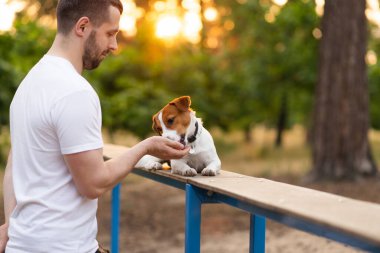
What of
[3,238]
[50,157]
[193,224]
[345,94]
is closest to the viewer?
[50,157]

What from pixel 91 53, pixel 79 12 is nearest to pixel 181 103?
pixel 91 53

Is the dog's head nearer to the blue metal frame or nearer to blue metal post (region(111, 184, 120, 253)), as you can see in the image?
the blue metal frame

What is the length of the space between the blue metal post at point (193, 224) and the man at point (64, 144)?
29.3 inches

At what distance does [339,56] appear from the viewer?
1025cm

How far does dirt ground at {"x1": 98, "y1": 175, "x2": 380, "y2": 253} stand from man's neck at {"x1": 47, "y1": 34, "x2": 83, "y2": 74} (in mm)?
4497

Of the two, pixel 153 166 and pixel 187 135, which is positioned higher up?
pixel 187 135

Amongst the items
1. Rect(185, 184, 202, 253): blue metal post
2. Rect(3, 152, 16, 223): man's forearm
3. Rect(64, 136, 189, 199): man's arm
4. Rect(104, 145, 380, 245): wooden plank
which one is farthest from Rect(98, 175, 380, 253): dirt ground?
Rect(64, 136, 189, 199): man's arm

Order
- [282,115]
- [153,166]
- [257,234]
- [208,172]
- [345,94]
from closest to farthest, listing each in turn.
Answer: [257,234]
[208,172]
[153,166]
[345,94]
[282,115]

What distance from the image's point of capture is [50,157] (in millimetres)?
2291

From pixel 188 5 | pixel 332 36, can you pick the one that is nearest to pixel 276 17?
pixel 332 36

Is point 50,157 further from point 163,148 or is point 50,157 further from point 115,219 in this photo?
point 115,219

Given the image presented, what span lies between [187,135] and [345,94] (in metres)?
7.37

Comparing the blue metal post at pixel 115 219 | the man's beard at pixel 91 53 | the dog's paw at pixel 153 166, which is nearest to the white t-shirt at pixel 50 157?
the man's beard at pixel 91 53

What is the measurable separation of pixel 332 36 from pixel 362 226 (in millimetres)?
8939
